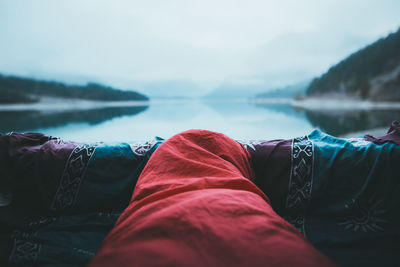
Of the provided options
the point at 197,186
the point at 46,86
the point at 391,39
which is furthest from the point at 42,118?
the point at 391,39

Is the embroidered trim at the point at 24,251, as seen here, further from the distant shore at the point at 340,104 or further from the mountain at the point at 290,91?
the mountain at the point at 290,91

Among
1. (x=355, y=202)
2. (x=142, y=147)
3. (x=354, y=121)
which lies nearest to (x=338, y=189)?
(x=355, y=202)

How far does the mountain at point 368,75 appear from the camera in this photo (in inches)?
257

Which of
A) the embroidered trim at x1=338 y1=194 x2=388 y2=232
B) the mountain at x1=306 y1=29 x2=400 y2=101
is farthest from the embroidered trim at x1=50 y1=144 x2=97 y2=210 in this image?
the mountain at x1=306 y1=29 x2=400 y2=101

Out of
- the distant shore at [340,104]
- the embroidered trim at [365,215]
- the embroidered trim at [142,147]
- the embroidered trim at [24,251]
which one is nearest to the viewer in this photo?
the embroidered trim at [24,251]

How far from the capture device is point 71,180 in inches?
47.3

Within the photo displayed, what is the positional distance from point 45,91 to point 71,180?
4.55 m

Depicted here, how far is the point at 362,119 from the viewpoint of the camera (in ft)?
20.8

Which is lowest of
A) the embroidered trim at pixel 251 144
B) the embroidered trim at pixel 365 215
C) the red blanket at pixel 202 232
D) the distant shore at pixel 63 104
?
the embroidered trim at pixel 365 215

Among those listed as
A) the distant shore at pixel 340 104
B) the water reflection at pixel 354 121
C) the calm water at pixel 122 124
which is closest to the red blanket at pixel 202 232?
the calm water at pixel 122 124

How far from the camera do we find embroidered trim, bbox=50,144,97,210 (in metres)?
1.19

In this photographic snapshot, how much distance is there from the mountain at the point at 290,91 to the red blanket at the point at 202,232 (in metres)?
8.77

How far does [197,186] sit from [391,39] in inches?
454

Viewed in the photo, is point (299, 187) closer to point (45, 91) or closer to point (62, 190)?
point (62, 190)
